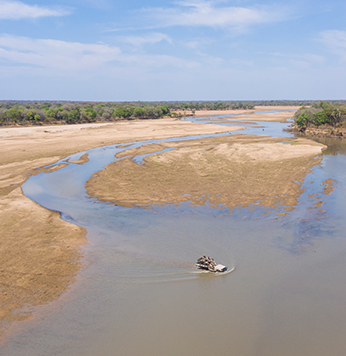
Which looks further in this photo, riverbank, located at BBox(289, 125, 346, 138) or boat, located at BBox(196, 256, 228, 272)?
riverbank, located at BBox(289, 125, 346, 138)

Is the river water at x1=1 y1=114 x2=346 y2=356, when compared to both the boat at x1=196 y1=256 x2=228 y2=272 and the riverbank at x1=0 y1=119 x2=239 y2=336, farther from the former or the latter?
the riverbank at x1=0 y1=119 x2=239 y2=336

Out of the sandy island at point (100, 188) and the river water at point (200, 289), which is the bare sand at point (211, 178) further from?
the river water at point (200, 289)

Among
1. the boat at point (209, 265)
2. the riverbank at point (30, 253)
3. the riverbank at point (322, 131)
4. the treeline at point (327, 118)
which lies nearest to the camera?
the riverbank at point (30, 253)

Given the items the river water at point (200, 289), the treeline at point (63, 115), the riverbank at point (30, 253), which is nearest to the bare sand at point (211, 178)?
the river water at point (200, 289)

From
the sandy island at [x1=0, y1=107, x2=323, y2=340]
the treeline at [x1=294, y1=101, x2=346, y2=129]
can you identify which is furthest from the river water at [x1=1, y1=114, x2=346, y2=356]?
the treeline at [x1=294, y1=101, x2=346, y2=129]

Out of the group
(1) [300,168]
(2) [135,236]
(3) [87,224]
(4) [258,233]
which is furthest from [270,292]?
(1) [300,168]

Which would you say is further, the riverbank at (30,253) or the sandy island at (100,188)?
the sandy island at (100,188)
